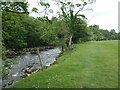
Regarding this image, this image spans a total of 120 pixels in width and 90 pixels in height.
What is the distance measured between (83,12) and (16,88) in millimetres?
26224

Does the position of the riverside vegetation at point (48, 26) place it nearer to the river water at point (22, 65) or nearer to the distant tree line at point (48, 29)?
the distant tree line at point (48, 29)

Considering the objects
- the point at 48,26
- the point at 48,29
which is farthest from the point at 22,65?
the point at 48,26

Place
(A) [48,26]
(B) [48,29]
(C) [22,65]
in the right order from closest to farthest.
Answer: (A) [48,26]
(B) [48,29]
(C) [22,65]

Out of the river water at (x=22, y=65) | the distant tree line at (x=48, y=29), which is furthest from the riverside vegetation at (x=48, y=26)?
the river water at (x=22, y=65)

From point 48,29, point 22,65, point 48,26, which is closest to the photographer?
point 48,26

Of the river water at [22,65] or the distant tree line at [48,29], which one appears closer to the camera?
the distant tree line at [48,29]

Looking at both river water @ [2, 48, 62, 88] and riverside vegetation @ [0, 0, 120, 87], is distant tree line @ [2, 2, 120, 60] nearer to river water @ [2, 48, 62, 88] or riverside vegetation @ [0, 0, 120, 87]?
riverside vegetation @ [0, 0, 120, 87]

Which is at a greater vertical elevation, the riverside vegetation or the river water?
the riverside vegetation

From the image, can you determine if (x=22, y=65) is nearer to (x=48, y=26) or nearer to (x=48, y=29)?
(x=48, y=29)

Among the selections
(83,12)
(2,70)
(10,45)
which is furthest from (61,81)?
(10,45)

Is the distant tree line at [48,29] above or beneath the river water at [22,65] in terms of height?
above

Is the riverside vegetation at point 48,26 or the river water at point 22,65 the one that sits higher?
the riverside vegetation at point 48,26

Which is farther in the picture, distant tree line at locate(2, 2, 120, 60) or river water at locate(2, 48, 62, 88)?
river water at locate(2, 48, 62, 88)

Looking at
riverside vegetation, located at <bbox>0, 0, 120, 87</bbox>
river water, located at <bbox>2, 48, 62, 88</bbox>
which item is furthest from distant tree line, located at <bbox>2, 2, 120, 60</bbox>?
river water, located at <bbox>2, 48, 62, 88</bbox>
